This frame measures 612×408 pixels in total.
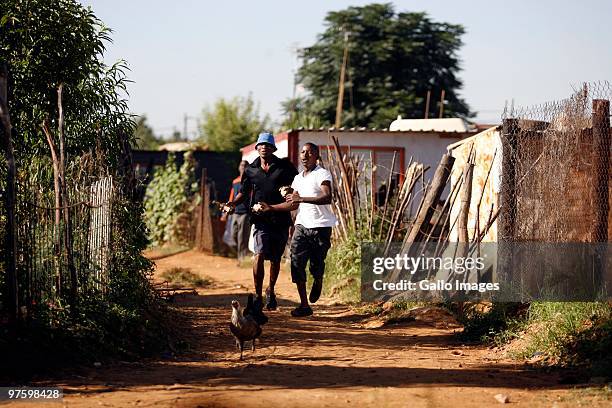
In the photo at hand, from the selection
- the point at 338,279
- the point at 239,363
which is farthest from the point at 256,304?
the point at 338,279

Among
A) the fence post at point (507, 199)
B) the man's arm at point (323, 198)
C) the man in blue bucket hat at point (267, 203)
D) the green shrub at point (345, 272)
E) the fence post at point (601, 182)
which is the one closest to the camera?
the fence post at point (601, 182)

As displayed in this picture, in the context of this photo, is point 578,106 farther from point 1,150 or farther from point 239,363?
point 1,150

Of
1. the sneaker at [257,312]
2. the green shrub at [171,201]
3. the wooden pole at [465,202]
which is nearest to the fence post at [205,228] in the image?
the green shrub at [171,201]

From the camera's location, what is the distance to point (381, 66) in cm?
4694

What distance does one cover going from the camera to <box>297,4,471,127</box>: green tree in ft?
147

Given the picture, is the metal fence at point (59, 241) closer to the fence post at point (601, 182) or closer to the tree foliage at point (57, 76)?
the tree foliage at point (57, 76)

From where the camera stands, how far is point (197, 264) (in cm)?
2050

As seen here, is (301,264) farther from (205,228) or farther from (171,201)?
(171,201)

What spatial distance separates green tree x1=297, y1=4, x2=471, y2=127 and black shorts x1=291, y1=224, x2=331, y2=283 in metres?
32.8

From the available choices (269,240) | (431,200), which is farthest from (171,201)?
(269,240)

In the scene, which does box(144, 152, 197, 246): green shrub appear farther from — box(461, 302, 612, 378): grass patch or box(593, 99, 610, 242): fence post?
box(593, 99, 610, 242): fence post

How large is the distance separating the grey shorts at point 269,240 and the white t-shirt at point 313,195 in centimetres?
31

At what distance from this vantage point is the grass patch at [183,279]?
51.1 ft

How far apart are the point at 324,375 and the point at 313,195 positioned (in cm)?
362
